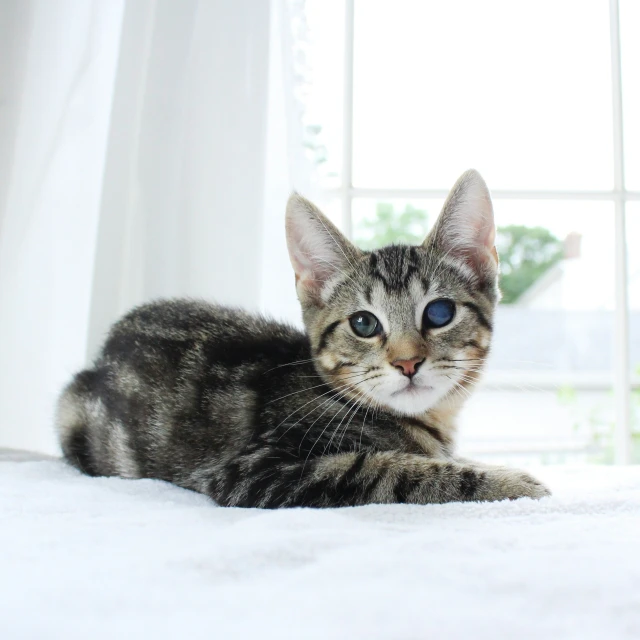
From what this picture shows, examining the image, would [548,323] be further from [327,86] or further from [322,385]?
[322,385]

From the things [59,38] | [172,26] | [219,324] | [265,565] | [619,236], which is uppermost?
[172,26]

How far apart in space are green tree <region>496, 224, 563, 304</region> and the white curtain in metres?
1.18

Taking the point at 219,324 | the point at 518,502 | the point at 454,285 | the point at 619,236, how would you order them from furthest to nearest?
the point at 619,236 < the point at 219,324 < the point at 454,285 < the point at 518,502

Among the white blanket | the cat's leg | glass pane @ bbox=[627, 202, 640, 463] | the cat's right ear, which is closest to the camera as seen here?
the white blanket

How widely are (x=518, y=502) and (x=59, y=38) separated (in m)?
1.83

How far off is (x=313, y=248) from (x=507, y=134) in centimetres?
162

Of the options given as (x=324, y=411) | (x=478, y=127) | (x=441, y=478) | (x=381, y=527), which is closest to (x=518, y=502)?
(x=441, y=478)

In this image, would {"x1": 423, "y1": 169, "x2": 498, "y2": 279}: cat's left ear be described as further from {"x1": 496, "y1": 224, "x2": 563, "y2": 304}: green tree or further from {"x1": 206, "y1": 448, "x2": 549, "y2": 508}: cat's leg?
{"x1": 496, "y1": 224, "x2": 563, "y2": 304}: green tree

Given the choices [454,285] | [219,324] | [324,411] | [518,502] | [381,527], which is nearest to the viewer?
[381,527]

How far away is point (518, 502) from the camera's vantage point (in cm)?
109

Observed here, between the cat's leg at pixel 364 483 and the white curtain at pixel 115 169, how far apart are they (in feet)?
3.35

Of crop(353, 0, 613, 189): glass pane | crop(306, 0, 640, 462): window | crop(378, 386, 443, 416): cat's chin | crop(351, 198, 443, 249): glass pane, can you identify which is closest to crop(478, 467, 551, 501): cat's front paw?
crop(378, 386, 443, 416): cat's chin

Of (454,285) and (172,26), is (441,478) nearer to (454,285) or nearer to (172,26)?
(454,285)

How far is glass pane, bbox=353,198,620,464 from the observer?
110 inches
